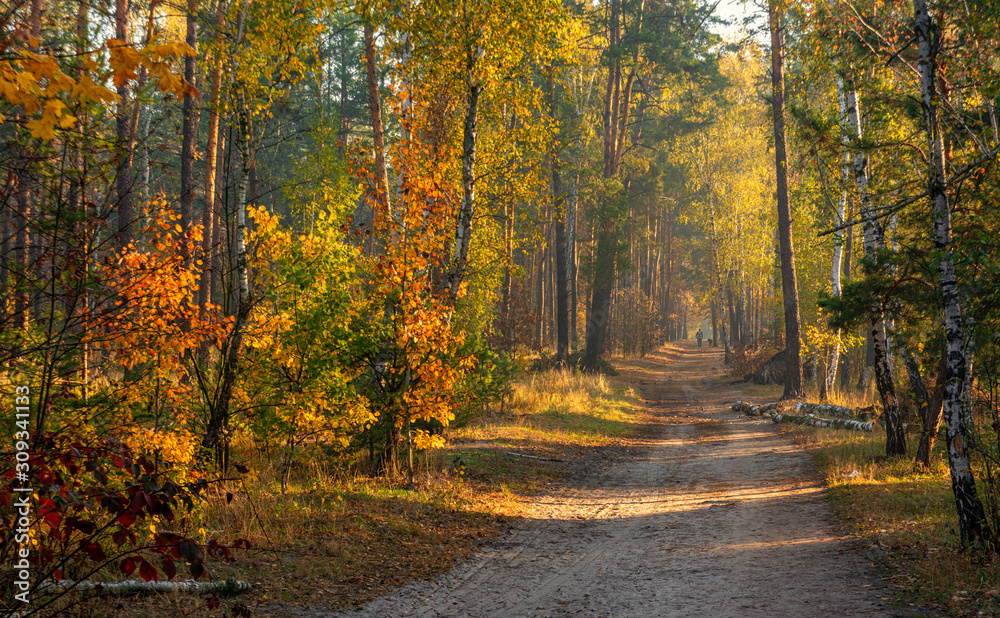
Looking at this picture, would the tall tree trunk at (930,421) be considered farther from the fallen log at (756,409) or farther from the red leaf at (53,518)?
the red leaf at (53,518)

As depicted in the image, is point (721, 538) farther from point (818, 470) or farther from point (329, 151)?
point (329, 151)

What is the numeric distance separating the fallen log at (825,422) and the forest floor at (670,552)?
222cm

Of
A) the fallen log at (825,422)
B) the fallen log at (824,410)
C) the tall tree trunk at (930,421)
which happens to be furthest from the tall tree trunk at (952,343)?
the fallen log at (824,410)

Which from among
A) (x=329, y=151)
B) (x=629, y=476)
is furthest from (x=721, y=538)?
(x=329, y=151)

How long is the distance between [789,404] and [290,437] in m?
16.4

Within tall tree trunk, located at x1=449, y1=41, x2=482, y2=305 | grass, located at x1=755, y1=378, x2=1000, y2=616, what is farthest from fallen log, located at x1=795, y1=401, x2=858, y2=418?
tall tree trunk, located at x1=449, y1=41, x2=482, y2=305

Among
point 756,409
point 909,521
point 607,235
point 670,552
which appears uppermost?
point 607,235

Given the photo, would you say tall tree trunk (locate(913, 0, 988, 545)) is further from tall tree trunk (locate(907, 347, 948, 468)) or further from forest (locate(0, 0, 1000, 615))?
tall tree trunk (locate(907, 347, 948, 468))

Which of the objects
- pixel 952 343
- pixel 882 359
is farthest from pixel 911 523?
pixel 882 359

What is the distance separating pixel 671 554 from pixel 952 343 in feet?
12.3

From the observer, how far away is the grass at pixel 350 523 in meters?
5.31

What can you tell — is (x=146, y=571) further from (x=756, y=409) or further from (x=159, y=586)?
(x=756, y=409)

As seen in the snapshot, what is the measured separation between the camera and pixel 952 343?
235 inches

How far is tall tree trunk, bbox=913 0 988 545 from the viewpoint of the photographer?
586cm
